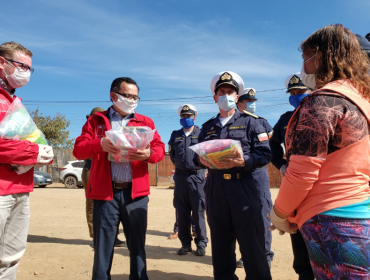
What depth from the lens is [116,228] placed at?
3076 mm

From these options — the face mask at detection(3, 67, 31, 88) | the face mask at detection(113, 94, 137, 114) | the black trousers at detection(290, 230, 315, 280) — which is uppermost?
the face mask at detection(3, 67, 31, 88)

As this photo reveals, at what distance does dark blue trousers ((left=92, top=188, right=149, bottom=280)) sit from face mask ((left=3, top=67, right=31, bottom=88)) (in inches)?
55.3

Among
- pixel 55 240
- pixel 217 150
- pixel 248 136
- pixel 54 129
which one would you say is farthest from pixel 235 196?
pixel 54 129

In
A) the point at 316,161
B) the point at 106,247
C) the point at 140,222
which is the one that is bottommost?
the point at 106,247

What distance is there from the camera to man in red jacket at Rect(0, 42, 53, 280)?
8.32 ft

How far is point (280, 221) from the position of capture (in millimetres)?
1903

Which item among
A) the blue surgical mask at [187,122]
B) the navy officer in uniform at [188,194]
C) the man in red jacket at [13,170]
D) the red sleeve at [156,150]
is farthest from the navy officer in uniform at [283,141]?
the man in red jacket at [13,170]

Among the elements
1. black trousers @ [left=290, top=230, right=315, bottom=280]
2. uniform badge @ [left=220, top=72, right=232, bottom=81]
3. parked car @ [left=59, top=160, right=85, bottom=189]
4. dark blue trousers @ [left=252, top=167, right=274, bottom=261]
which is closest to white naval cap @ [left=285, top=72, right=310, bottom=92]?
uniform badge @ [left=220, top=72, right=232, bottom=81]

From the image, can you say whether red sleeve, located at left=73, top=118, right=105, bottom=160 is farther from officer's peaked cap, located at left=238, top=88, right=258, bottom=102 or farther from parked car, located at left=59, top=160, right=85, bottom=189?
parked car, located at left=59, top=160, right=85, bottom=189

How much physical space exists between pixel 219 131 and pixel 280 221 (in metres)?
1.56

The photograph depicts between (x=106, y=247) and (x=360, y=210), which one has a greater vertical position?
(x=360, y=210)

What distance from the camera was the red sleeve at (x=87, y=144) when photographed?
118 inches

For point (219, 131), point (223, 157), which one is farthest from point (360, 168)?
point (219, 131)

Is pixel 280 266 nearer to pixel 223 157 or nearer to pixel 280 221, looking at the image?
pixel 223 157
